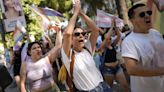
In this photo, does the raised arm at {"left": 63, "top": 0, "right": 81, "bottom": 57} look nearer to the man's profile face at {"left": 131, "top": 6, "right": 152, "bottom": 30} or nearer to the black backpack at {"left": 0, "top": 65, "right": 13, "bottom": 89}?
the black backpack at {"left": 0, "top": 65, "right": 13, "bottom": 89}

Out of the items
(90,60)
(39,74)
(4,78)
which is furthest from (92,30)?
(39,74)

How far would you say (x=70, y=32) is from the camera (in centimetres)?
519

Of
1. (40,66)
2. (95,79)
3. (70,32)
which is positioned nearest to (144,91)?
(95,79)

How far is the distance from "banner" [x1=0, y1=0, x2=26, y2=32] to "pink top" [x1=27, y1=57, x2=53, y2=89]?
5.89 metres

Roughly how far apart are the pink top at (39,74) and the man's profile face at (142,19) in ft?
8.47

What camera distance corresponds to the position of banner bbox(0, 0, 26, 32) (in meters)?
13.0

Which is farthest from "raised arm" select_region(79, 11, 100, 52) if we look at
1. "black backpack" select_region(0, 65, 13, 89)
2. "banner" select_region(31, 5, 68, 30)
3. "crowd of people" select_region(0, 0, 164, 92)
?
"banner" select_region(31, 5, 68, 30)

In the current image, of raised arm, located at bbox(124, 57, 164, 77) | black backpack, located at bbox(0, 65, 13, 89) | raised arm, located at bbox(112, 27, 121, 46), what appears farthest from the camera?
raised arm, located at bbox(112, 27, 121, 46)

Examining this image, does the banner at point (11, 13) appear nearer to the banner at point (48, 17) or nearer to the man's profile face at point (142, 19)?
the banner at point (48, 17)

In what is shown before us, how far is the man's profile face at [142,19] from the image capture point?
4320 millimetres

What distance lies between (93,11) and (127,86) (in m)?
32.7

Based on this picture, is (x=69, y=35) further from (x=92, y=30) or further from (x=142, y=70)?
(x=142, y=70)

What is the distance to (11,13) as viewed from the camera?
568 inches

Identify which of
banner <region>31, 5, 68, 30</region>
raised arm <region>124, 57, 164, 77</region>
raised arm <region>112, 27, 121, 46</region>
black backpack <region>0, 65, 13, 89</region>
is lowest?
raised arm <region>112, 27, 121, 46</region>
